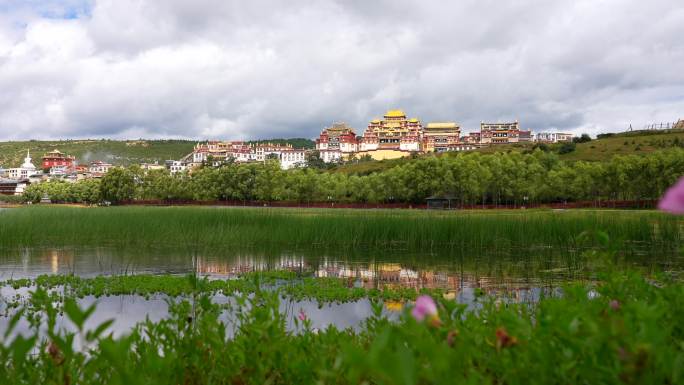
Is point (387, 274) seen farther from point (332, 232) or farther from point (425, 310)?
point (425, 310)

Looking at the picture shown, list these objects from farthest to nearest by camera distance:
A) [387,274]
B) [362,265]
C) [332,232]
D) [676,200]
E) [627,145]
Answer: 1. [627,145]
2. [332,232]
3. [362,265]
4. [387,274]
5. [676,200]

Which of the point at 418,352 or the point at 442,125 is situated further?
the point at 442,125

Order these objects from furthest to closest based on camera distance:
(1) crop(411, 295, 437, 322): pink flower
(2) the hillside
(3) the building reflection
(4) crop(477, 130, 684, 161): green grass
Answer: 1. (2) the hillside
2. (4) crop(477, 130, 684, 161): green grass
3. (3) the building reflection
4. (1) crop(411, 295, 437, 322): pink flower

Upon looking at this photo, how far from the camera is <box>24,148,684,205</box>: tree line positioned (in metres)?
50.6

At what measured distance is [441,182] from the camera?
58.5 m

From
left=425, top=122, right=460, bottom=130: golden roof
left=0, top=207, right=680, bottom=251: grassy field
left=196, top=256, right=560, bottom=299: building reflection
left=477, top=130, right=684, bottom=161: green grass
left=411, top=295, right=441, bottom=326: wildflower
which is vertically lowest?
left=196, top=256, right=560, bottom=299: building reflection

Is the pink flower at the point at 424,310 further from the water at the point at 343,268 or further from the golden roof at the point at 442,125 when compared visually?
the golden roof at the point at 442,125

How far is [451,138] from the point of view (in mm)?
169625

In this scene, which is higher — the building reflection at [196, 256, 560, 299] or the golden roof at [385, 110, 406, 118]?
the golden roof at [385, 110, 406, 118]

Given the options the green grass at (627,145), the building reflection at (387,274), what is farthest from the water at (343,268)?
the green grass at (627,145)

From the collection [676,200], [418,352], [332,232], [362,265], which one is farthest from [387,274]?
[676,200]

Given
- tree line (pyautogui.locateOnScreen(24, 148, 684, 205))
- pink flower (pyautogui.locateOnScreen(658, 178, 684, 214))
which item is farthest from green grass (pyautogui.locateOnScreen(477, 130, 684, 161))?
pink flower (pyautogui.locateOnScreen(658, 178, 684, 214))

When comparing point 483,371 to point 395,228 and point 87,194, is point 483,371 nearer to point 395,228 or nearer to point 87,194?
point 395,228

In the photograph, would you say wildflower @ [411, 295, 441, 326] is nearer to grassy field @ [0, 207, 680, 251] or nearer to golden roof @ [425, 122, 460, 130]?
grassy field @ [0, 207, 680, 251]
